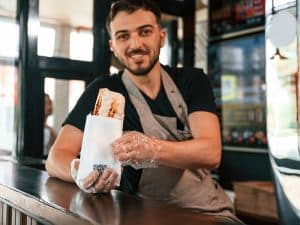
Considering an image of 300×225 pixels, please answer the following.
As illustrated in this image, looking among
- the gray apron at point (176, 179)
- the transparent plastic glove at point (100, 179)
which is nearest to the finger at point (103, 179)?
the transparent plastic glove at point (100, 179)

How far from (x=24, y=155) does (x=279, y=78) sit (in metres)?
2.33

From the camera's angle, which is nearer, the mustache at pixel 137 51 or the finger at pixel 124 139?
the finger at pixel 124 139

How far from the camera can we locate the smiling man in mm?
1438

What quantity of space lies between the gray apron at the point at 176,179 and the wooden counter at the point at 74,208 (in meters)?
0.29

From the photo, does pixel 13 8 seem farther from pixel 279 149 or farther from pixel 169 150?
pixel 279 149

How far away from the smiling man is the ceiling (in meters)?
1.45

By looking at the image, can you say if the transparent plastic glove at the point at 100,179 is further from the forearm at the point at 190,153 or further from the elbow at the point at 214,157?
the elbow at the point at 214,157

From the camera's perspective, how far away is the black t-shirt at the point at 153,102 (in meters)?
1.50

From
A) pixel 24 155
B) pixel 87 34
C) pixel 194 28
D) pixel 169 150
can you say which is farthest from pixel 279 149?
pixel 194 28

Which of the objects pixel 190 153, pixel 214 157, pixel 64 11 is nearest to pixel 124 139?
pixel 190 153

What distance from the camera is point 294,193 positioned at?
0.72 metres

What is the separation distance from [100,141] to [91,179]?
107mm

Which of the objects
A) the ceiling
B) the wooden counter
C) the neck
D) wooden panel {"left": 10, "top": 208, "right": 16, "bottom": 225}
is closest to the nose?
the neck

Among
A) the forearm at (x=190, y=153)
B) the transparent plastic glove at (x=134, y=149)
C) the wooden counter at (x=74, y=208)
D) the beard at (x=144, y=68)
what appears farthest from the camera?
the beard at (x=144, y=68)
